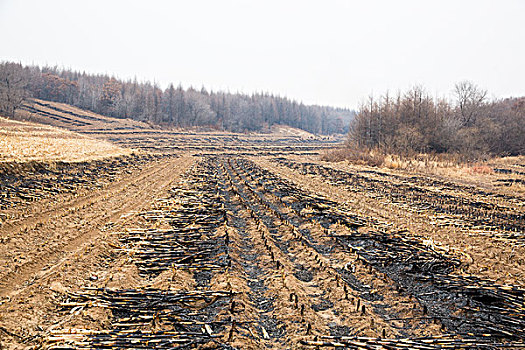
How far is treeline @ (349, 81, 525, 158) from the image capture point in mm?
35969

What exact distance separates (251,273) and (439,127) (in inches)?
1446

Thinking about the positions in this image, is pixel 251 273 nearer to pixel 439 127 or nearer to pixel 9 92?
pixel 439 127

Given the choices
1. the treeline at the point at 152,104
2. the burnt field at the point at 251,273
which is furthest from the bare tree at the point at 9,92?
the burnt field at the point at 251,273

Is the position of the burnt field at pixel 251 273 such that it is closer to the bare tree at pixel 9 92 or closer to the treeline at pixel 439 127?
the treeline at pixel 439 127

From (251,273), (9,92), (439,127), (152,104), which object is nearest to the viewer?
(251,273)

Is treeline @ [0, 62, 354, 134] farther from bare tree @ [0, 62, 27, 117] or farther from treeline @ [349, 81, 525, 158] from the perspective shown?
treeline @ [349, 81, 525, 158]

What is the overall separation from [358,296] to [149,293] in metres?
3.73

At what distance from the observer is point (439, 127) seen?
37125 mm

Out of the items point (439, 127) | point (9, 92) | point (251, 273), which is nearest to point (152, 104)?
point (9, 92)

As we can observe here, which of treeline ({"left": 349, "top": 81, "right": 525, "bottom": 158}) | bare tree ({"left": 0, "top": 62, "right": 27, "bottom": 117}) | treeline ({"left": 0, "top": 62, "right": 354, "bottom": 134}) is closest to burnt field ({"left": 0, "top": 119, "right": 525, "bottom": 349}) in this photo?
treeline ({"left": 349, "top": 81, "right": 525, "bottom": 158})

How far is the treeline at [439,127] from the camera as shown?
1416 inches

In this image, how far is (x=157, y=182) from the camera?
60.2 feet

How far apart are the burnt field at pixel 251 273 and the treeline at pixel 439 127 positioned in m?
24.3

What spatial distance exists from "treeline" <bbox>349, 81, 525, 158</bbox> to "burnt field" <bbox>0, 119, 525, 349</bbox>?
24296 mm
